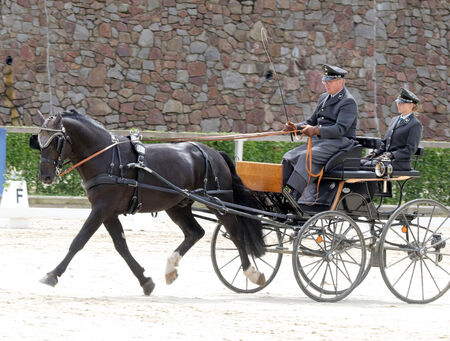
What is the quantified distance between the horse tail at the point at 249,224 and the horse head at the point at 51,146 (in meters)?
1.80

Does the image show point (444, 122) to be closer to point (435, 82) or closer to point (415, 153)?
point (435, 82)

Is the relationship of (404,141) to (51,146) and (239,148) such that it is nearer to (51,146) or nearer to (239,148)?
(51,146)

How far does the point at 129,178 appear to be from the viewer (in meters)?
9.27

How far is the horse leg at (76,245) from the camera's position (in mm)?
8719

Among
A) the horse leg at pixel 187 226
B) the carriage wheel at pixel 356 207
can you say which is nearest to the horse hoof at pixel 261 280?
the horse leg at pixel 187 226

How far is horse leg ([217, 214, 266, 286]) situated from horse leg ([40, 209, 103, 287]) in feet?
4.51

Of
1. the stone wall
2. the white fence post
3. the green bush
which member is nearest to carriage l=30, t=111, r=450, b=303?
the white fence post

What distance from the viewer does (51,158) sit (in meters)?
9.02

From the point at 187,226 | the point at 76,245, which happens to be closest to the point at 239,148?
the point at 187,226

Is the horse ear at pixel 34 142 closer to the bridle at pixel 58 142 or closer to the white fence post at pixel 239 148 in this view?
the bridle at pixel 58 142

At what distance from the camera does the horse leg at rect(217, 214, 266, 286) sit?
32.2 feet

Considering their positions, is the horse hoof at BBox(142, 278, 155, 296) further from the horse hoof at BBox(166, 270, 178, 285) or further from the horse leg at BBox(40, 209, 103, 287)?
the horse leg at BBox(40, 209, 103, 287)

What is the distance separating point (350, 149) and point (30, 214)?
6678 millimetres

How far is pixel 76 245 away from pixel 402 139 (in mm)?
3332
